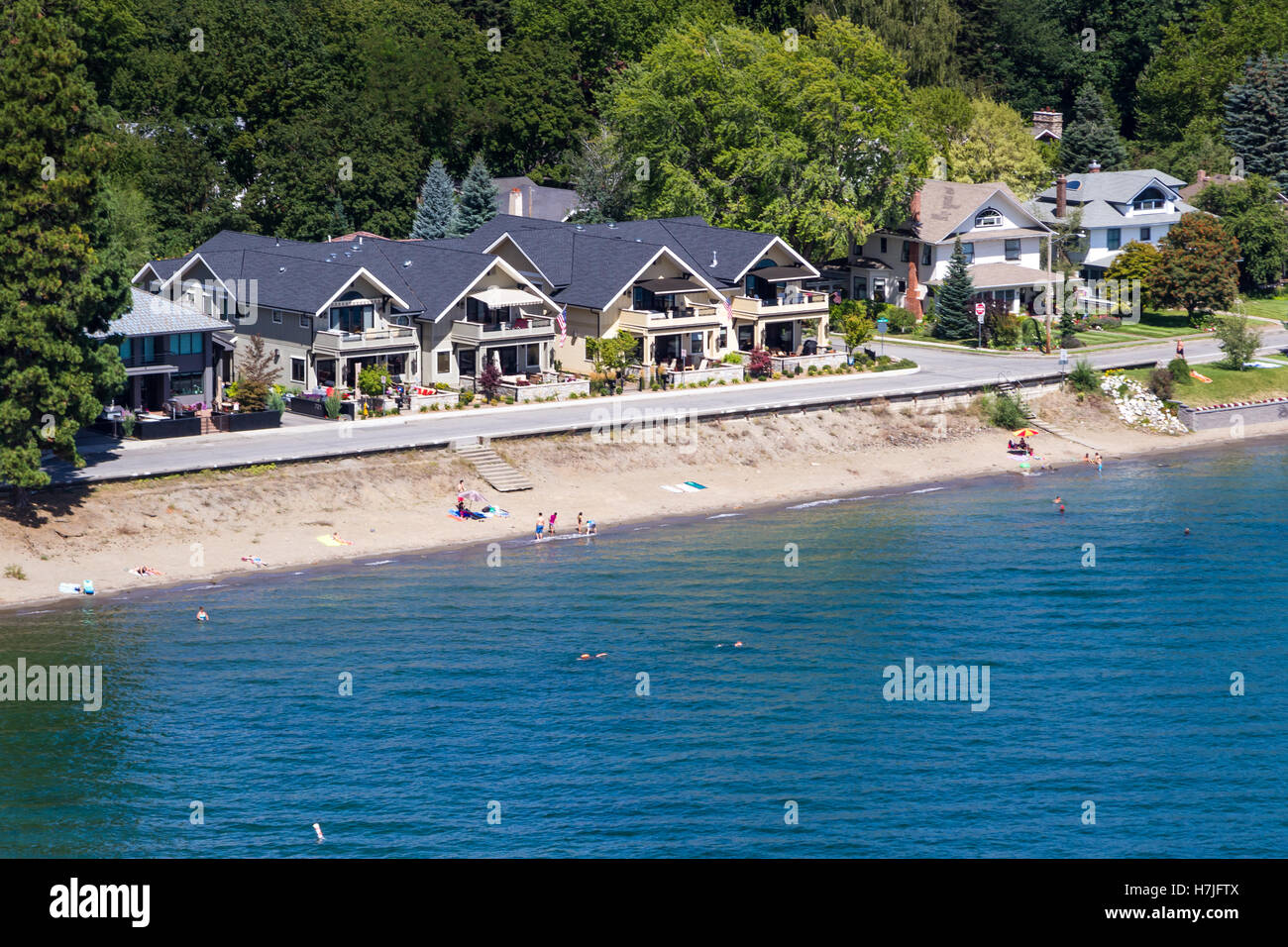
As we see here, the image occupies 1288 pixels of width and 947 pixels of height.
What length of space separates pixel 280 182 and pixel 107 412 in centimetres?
3615

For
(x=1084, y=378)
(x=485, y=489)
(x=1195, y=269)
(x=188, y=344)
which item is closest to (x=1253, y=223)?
→ (x=1195, y=269)

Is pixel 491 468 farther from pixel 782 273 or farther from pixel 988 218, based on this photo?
pixel 988 218

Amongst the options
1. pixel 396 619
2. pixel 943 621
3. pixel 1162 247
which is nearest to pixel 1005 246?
pixel 1162 247

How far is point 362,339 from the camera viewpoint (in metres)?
88.9

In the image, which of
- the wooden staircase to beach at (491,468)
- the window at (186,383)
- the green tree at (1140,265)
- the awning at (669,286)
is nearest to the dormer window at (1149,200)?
the green tree at (1140,265)

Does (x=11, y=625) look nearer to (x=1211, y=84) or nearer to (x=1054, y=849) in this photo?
(x=1054, y=849)

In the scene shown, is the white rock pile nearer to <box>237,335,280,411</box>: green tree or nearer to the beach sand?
the beach sand

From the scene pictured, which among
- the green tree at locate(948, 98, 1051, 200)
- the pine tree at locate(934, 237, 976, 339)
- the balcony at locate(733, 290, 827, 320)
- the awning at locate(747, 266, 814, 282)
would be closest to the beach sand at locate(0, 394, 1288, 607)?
the balcony at locate(733, 290, 827, 320)

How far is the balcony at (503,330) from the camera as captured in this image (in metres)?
91.6

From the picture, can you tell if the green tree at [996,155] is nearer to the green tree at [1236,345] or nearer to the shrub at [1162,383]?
the green tree at [1236,345]

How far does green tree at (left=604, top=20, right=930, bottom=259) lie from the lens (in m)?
109

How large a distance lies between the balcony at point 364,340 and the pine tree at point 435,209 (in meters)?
27.5

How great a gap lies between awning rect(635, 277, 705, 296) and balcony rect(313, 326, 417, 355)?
14787mm

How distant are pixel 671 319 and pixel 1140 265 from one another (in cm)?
3876
